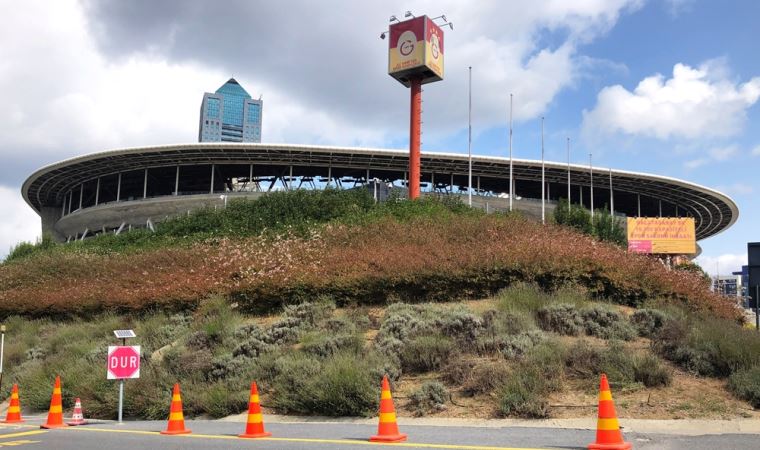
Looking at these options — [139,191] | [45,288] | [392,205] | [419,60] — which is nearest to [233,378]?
[45,288]

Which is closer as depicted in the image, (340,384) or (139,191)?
(340,384)

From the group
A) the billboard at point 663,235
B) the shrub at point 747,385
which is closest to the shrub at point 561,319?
the shrub at point 747,385

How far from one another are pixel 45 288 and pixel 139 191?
45487 millimetres

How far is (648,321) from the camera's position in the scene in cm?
1299

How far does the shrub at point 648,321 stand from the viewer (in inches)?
502

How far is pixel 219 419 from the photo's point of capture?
11797 millimetres

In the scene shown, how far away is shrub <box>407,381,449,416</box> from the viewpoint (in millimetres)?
10492

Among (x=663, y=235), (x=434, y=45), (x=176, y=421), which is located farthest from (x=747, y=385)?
(x=663, y=235)

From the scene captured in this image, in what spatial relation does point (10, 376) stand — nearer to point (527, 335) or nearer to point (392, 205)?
point (527, 335)

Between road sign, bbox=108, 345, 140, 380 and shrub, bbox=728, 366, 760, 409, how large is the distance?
10.4m

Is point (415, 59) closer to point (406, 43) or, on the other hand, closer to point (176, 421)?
point (406, 43)

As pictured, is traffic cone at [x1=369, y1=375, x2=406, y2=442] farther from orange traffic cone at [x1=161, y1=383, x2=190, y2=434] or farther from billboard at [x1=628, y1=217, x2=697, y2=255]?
billboard at [x1=628, y1=217, x2=697, y2=255]

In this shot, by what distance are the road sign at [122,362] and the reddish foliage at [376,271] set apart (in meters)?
5.64

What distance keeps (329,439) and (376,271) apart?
8581mm
